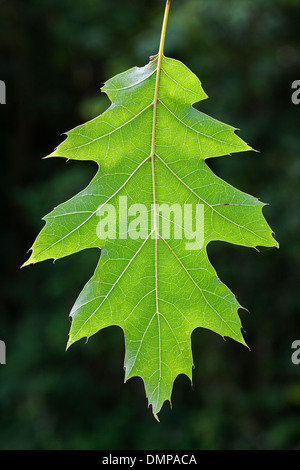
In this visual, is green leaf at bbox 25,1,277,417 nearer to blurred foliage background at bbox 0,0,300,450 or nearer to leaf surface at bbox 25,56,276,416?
leaf surface at bbox 25,56,276,416

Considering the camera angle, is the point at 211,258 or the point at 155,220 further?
the point at 211,258

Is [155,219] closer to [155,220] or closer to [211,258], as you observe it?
[155,220]

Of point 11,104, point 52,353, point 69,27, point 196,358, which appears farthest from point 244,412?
point 11,104

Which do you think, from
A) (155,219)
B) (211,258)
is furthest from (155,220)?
(211,258)

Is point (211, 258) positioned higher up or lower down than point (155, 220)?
lower down

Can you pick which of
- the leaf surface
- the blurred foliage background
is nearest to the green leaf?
the leaf surface

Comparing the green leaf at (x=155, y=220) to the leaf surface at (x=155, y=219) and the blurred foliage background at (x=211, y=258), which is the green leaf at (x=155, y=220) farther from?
the blurred foliage background at (x=211, y=258)

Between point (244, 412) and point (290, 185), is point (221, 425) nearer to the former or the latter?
point (244, 412)

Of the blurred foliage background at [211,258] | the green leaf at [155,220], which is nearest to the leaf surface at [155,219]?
the green leaf at [155,220]
